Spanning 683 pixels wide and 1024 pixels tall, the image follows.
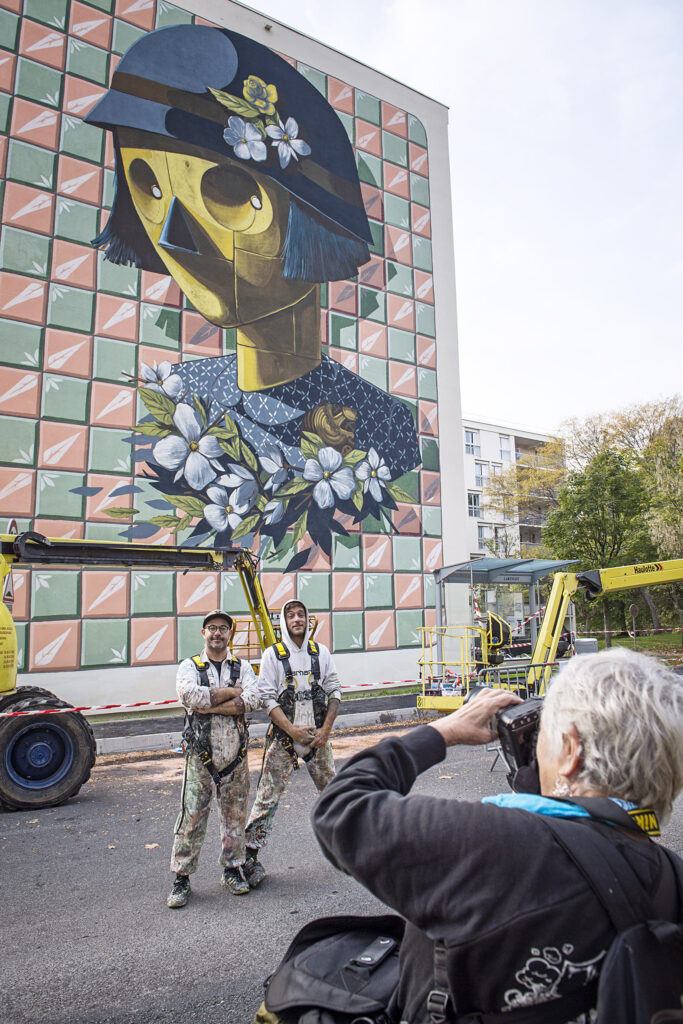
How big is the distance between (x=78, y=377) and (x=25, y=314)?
1401 mm

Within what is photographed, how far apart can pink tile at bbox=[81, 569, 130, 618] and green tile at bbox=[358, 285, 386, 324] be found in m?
8.41

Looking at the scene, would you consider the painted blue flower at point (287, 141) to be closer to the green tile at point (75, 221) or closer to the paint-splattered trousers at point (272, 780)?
the green tile at point (75, 221)

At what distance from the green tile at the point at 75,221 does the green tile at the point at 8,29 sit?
2949 mm

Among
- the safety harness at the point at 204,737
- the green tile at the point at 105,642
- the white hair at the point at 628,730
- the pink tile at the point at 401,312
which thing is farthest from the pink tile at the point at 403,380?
the white hair at the point at 628,730

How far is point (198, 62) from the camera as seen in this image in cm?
1508

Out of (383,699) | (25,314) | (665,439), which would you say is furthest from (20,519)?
(665,439)

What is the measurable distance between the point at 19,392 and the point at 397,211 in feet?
34.7

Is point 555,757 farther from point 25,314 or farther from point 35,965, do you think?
point 25,314

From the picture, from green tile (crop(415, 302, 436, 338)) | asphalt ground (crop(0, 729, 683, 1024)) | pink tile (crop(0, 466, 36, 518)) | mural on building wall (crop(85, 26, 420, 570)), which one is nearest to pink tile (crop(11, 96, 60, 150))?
mural on building wall (crop(85, 26, 420, 570))

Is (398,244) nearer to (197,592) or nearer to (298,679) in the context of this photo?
(197,592)

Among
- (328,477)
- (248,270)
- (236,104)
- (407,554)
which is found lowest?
(407,554)

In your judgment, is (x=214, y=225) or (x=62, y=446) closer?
(x=62, y=446)

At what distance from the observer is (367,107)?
58.2 feet

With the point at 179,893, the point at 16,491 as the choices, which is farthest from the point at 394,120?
the point at 179,893
